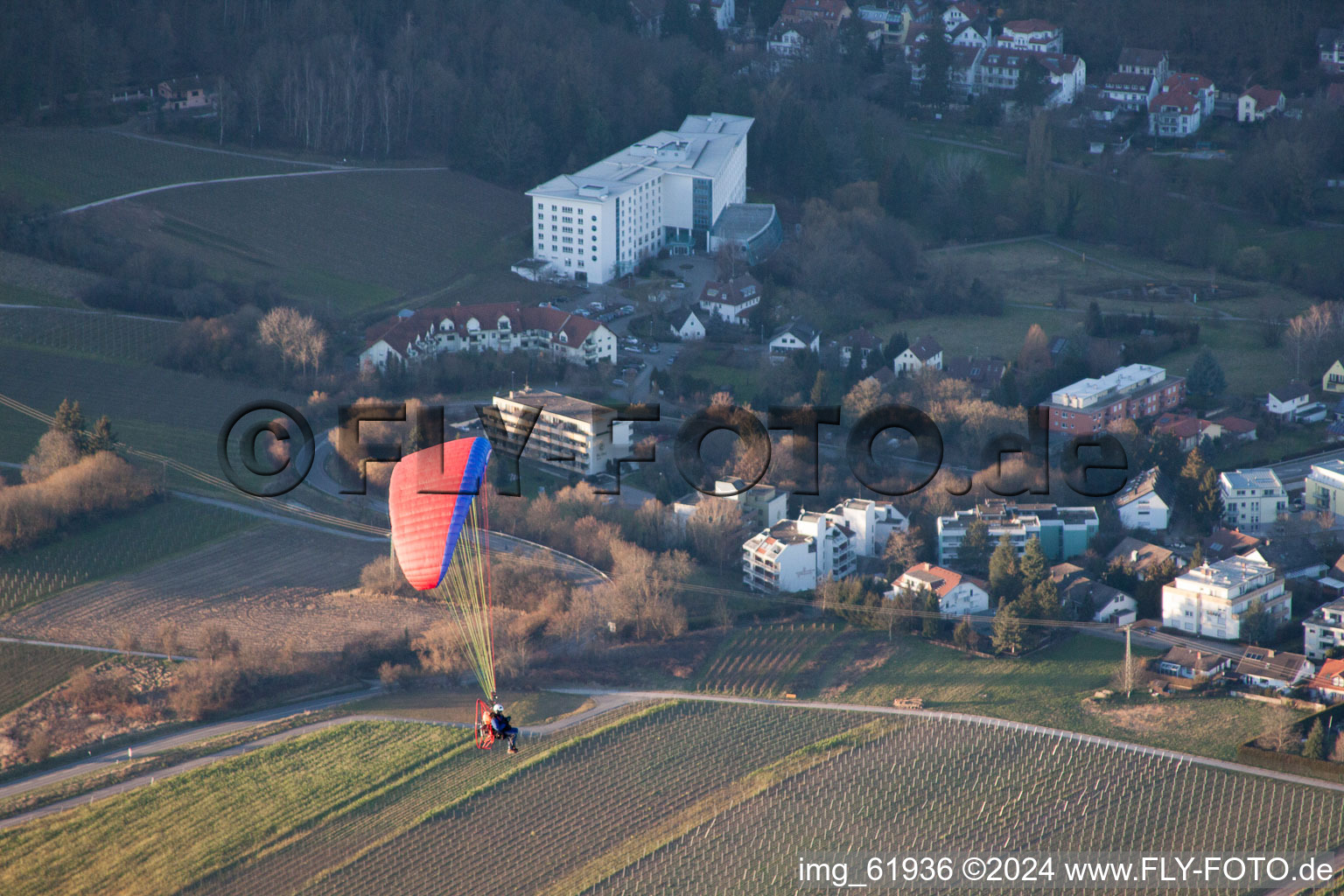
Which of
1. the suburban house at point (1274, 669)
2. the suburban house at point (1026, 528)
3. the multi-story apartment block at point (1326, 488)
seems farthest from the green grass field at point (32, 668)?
the multi-story apartment block at point (1326, 488)

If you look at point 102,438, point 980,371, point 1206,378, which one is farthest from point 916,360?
point 102,438

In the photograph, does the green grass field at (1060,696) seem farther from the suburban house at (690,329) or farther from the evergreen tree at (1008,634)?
the suburban house at (690,329)

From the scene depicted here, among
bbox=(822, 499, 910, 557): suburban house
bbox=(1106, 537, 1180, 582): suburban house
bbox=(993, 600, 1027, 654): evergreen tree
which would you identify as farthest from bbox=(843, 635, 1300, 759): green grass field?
bbox=(822, 499, 910, 557): suburban house

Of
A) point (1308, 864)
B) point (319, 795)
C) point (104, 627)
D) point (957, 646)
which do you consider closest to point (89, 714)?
point (104, 627)

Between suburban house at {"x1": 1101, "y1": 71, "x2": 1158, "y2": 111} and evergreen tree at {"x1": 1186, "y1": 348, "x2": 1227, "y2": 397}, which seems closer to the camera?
evergreen tree at {"x1": 1186, "y1": 348, "x2": 1227, "y2": 397}

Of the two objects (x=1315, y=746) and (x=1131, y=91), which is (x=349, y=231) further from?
(x=1315, y=746)

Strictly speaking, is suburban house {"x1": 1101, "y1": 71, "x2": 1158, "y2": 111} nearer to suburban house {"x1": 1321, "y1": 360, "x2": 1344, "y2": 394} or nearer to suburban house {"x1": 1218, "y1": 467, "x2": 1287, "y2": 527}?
suburban house {"x1": 1321, "y1": 360, "x2": 1344, "y2": 394}
